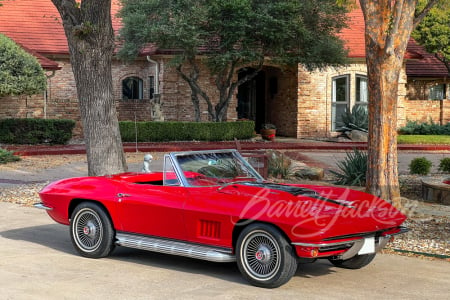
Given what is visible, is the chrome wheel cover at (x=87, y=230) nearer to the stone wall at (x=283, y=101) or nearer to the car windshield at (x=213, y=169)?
the car windshield at (x=213, y=169)

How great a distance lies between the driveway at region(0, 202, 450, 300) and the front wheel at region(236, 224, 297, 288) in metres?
0.12

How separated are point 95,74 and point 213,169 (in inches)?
214

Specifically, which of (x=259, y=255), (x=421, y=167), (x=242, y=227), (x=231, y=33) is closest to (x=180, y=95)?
(x=231, y=33)

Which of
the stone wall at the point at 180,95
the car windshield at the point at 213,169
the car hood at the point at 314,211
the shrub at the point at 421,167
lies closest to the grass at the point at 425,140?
the stone wall at the point at 180,95

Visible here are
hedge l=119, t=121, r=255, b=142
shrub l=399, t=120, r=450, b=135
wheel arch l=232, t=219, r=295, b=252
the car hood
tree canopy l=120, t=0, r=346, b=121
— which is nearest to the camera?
the car hood

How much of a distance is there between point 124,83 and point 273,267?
2413cm

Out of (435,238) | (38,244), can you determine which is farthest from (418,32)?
(38,244)

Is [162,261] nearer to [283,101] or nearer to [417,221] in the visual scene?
[417,221]

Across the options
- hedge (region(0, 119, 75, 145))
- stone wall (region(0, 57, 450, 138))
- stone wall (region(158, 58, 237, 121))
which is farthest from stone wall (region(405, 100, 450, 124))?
hedge (region(0, 119, 75, 145))

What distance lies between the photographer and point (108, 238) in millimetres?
7551

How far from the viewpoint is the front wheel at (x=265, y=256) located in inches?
246

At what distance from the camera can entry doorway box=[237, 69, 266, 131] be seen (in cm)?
3244

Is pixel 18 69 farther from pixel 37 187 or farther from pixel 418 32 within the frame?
pixel 418 32

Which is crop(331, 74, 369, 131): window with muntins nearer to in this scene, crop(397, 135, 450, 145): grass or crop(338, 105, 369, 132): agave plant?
crop(338, 105, 369, 132): agave plant
